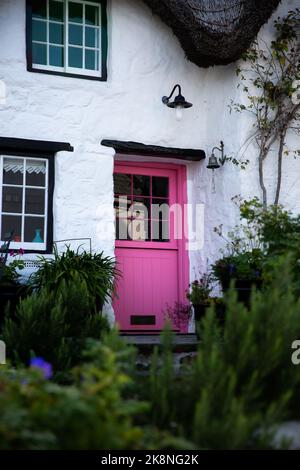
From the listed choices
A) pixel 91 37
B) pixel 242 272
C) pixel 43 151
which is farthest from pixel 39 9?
pixel 242 272

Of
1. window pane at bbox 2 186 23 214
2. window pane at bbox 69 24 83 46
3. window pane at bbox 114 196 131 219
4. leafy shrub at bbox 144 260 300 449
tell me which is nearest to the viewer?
leafy shrub at bbox 144 260 300 449

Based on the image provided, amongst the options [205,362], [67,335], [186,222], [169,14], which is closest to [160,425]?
[205,362]

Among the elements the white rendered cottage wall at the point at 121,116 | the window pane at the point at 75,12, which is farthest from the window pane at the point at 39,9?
the window pane at the point at 75,12

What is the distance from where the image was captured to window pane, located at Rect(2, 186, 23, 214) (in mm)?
7230

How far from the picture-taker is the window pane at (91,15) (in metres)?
7.79

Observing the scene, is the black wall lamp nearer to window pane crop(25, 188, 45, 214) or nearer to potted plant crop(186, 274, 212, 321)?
potted plant crop(186, 274, 212, 321)

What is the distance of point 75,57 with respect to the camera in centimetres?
765

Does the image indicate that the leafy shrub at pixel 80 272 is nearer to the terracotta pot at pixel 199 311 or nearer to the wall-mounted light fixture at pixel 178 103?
the terracotta pot at pixel 199 311

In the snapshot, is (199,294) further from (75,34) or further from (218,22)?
(75,34)

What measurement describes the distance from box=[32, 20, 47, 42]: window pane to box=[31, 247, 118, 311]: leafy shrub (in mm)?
2569

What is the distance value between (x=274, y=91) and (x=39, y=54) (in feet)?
9.19

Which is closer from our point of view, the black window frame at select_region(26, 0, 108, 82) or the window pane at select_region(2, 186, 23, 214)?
the window pane at select_region(2, 186, 23, 214)

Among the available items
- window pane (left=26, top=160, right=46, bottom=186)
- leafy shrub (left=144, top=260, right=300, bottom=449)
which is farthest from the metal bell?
leafy shrub (left=144, top=260, right=300, bottom=449)

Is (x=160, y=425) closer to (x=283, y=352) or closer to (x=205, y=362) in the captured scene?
(x=205, y=362)
